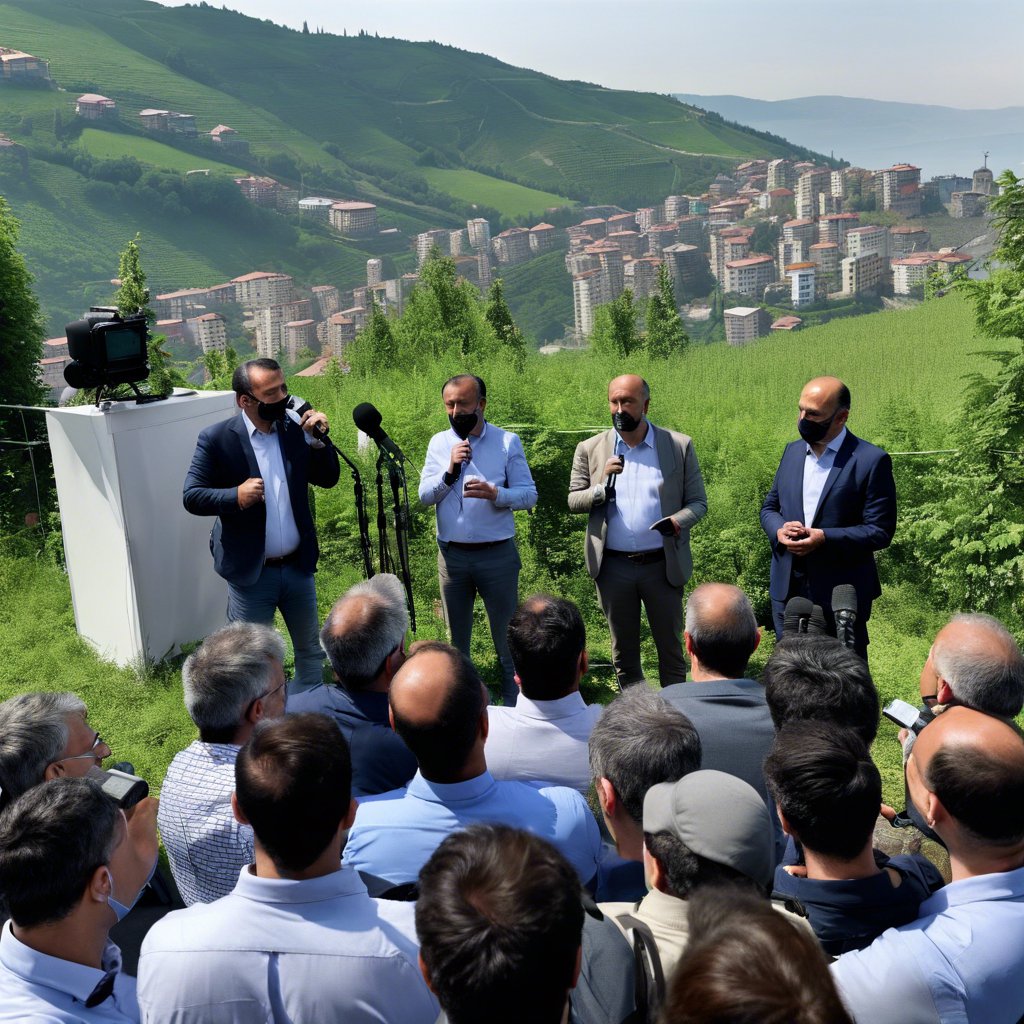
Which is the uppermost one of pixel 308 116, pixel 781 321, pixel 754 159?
pixel 308 116

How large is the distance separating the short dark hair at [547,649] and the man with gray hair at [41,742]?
4.23 feet

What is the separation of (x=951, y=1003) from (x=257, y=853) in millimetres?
1416

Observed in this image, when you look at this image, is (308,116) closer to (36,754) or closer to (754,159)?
(754,159)

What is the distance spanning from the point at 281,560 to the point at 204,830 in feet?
8.36

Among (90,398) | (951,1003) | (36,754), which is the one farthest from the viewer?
(90,398)

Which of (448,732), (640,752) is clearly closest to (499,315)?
(448,732)

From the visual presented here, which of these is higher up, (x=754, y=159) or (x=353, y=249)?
(x=754, y=159)

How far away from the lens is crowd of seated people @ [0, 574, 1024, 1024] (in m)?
1.49

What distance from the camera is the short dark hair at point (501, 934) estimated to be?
1466 millimetres

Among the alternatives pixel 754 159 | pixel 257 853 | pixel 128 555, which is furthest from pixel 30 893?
pixel 754 159

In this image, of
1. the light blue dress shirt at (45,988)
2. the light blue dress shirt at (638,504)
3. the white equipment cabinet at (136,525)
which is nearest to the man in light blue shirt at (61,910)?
the light blue dress shirt at (45,988)

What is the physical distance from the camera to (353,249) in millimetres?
132750

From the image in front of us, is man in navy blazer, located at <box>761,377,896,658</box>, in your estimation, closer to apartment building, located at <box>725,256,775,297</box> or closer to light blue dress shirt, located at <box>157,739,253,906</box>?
light blue dress shirt, located at <box>157,739,253,906</box>

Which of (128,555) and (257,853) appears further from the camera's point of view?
(128,555)
